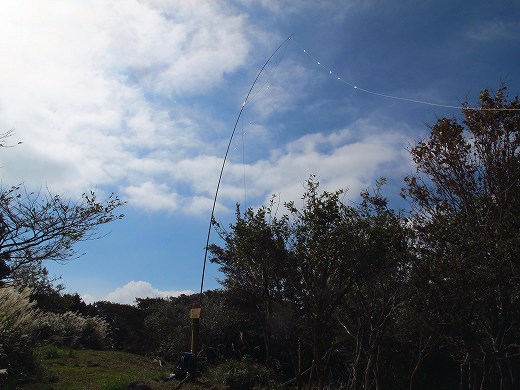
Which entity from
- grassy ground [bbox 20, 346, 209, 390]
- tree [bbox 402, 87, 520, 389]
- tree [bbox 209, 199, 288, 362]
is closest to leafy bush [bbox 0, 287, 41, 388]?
grassy ground [bbox 20, 346, 209, 390]

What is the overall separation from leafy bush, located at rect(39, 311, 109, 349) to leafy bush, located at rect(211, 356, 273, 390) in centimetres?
502

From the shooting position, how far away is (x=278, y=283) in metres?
12.0

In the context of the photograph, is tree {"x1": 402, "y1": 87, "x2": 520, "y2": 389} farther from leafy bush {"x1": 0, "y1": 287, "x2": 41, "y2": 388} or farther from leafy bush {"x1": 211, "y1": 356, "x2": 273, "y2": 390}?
leafy bush {"x1": 0, "y1": 287, "x2": 41, "y2": 388}

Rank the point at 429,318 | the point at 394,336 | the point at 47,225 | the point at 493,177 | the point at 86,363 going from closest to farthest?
the point at 47,225, the point at 493,177, the point at 429,318, the point at 86,363, the point at 394,336

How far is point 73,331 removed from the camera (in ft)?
54.6

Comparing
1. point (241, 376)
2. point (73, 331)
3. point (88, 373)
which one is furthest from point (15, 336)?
point (73, 331)

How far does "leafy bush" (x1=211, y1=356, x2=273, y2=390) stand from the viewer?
12.4 meters

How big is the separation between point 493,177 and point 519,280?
2185 mm

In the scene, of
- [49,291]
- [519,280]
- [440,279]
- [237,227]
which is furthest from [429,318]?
[49,291]

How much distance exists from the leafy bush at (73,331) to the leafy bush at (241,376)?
16.5 ft

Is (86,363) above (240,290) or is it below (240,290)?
below

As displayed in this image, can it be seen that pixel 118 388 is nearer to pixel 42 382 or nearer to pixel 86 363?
pixel 42 382

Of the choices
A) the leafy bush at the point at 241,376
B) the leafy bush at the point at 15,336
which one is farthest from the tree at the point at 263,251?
the leafy bush at the point at 15,336

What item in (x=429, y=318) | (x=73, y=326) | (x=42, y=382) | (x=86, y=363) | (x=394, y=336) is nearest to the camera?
(x=42, y=382)
